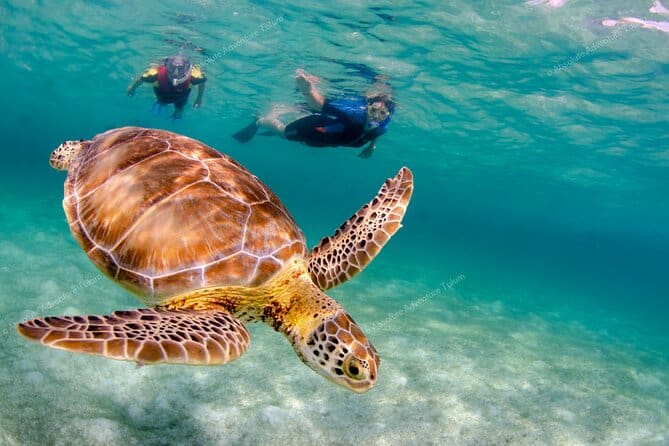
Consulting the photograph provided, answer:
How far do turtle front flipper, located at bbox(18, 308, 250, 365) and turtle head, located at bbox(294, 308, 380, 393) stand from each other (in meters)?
0.48

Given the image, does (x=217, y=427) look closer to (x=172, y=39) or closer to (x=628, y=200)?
(x=172, y=39)

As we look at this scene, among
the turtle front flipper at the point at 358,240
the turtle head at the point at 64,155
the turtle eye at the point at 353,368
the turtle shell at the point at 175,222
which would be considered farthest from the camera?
the turtle head at the point at 64,155

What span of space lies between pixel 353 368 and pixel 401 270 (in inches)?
607

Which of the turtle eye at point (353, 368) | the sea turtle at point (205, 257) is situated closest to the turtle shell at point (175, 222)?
the sea turtle at point (205, 257)

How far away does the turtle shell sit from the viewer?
2969 millimetres

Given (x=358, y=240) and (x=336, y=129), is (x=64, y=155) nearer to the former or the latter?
(x=358, y=240)

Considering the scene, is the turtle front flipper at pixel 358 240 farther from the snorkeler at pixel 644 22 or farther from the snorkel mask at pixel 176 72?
the snorkel mask at pixel 176 72

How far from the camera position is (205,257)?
298cm

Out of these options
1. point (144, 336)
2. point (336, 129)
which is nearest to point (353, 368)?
point (144, 336)

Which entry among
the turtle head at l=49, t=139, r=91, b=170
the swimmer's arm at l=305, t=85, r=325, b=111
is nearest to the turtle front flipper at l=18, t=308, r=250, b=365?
the turtle head at l=49, t=139, r=91, b=170

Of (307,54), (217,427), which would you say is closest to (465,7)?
(307,54)

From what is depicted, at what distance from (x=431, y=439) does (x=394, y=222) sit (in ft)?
6.44

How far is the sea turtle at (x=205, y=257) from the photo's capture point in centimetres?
237

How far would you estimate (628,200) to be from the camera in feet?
117
